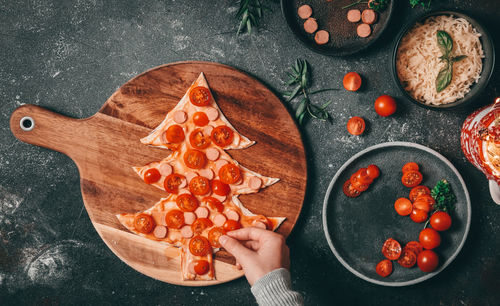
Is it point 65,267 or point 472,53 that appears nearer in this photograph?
point 472,53

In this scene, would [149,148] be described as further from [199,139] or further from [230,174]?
[230,174]

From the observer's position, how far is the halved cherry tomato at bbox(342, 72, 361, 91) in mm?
1882

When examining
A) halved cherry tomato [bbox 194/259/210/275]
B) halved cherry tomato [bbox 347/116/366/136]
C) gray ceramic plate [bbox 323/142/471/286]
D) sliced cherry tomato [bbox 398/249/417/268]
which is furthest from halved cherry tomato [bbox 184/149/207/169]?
sliced cherry tomato [bbox 398/249/417/268]

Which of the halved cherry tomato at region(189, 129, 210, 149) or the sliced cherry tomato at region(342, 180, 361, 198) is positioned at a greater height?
the halved cherry tomato at region(189, 129, 210, 149)

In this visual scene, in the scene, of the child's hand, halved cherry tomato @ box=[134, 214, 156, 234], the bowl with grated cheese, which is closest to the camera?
the child's hand

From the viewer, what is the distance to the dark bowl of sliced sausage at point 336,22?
1.88 m

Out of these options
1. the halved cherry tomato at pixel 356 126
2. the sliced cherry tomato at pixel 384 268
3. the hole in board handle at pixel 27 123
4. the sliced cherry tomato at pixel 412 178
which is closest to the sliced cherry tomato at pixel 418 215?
the sliced cherry tomato at pixel 412 178

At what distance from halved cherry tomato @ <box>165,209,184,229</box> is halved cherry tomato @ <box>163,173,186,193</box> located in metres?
0.12

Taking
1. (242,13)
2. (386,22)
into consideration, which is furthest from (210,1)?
(386,22)

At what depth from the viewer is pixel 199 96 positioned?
6.04 feet

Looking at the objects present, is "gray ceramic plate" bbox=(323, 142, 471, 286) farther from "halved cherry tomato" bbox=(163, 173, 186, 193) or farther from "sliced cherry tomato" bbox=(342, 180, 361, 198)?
"halved cherry tomato" bbox=(163, 173, 186, 193)

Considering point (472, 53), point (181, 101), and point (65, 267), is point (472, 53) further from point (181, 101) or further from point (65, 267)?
point (65, 267)

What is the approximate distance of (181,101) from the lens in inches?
74.0

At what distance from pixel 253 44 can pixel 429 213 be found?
1339 millimetres
